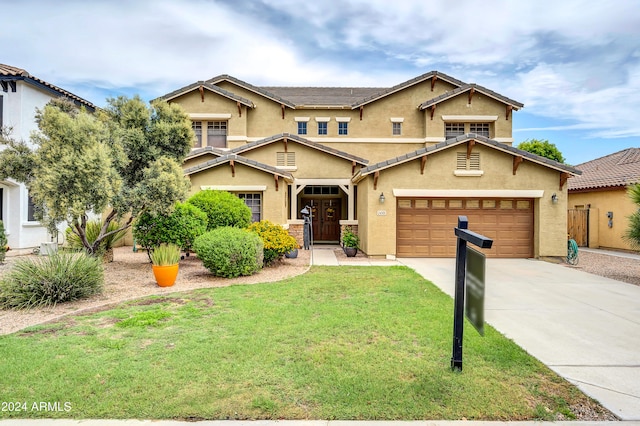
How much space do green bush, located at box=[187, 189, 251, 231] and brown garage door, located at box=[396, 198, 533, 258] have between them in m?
6.43

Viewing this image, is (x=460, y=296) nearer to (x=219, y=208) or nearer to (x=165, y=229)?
(x=165, y=229)

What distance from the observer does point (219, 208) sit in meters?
13.9

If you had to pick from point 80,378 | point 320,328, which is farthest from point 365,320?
point 80,378

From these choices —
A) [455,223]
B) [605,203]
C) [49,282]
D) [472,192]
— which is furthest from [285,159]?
[605,203]

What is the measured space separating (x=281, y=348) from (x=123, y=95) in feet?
34.4

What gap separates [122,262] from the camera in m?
13.1

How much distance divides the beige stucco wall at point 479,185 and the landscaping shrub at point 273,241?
397 cm

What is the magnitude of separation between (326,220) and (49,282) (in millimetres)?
14635

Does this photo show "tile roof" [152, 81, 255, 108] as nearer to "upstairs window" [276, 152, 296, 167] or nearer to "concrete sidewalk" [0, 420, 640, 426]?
"upstairs window" [276, 152, 296, 167]

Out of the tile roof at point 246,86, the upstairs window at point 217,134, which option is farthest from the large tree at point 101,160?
the tile roof at point 246,86

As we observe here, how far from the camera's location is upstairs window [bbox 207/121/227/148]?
846 inches

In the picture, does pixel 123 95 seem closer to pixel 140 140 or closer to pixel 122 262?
pixel 140 140

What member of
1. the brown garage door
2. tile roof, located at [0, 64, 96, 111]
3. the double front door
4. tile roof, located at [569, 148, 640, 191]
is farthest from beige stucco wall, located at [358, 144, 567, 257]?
tile roof, located at [0, 64, 96, 111]

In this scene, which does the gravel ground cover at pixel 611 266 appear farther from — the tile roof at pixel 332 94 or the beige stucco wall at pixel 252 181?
the beige stucco wall at pixel 252 181
